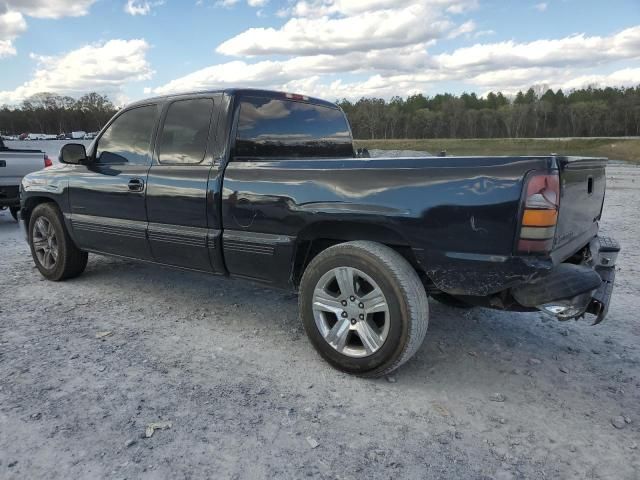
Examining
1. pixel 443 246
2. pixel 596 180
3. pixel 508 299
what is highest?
pixel 596 180

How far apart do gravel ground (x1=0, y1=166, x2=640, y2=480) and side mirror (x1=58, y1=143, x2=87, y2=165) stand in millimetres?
1346

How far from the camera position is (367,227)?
3234 mm

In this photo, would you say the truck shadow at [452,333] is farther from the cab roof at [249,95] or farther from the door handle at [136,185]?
the cab roof at [249,95]

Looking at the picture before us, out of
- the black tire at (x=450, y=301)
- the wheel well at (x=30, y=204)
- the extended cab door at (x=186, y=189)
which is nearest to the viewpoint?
the extended cab door at (x=186, y=189)

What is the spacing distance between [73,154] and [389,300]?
343cm

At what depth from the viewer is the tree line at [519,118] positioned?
289ft

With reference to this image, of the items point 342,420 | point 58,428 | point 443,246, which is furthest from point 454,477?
point 58,428

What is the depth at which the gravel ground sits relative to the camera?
2408 mm

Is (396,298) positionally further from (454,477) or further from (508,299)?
(454,477)

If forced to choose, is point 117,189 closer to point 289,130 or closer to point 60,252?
point 60,252

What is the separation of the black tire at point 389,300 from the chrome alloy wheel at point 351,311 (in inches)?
1.3

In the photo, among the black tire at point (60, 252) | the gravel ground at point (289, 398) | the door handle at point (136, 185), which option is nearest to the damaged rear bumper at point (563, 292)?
the gravel ground at point (289, 398)

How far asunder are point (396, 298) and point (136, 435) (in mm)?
1591

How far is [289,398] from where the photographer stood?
2.98m
